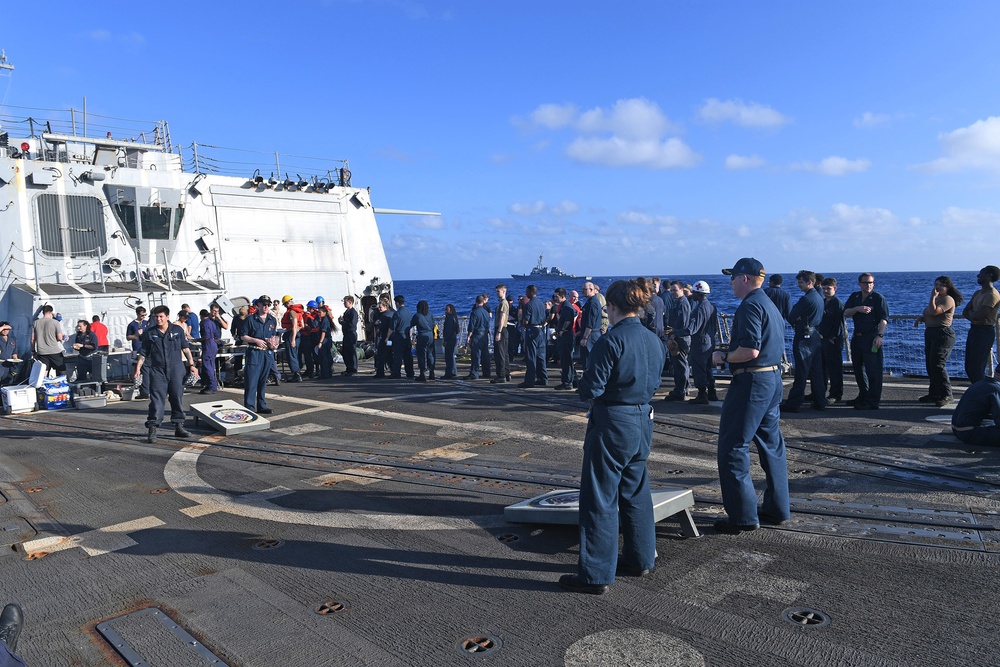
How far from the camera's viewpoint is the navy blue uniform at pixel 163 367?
952 centimetres

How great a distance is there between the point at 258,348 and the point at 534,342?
16.9 feet

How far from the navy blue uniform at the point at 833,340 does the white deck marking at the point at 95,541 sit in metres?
9.00

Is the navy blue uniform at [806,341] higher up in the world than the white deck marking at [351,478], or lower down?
higher up

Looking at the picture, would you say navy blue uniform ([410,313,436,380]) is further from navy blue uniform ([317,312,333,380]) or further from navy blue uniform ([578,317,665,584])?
navy blue uniform ([578,317,665,584])

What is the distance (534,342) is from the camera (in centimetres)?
1365

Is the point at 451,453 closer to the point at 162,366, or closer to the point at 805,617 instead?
the point at 162,366

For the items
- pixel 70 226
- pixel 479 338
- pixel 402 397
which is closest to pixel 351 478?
pixel 402 397

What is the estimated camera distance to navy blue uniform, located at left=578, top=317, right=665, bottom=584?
4281mm

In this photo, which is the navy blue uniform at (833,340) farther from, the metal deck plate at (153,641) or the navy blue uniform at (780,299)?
the metal deck plate at (153,641)

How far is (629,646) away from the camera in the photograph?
12.1 feet

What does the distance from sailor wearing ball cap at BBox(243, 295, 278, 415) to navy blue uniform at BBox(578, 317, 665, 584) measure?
26.4 feet

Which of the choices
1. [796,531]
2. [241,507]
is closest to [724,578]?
[796,531]

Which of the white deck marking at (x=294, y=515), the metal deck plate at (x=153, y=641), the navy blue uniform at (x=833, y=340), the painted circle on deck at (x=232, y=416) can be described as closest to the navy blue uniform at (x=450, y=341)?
the painted circle on deck at (x=232, y=416)

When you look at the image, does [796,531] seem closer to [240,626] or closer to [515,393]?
[240,626]
